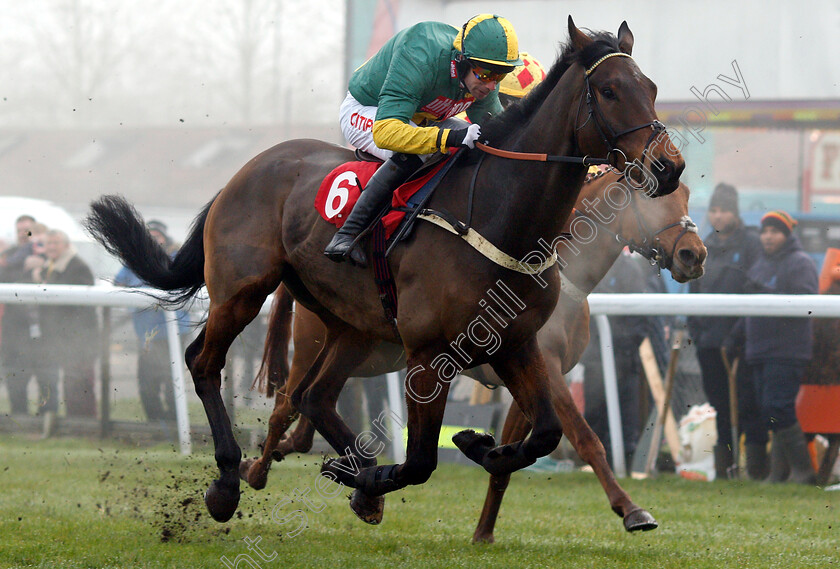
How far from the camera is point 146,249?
474 cm

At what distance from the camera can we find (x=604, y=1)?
8766mm

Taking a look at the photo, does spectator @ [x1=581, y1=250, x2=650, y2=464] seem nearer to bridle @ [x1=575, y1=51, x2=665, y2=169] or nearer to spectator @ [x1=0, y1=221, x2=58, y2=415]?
bridle @ [x1=575, y1=51, x2=665, y2=169]

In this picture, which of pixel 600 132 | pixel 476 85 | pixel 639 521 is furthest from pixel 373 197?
pixel 639 521

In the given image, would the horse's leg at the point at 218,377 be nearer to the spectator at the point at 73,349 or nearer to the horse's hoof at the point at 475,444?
the horse's hoof at the point at 475,444

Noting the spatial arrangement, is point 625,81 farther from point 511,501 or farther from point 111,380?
point 111,380

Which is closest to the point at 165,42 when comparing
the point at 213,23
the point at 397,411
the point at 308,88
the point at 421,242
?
the point at 213,23

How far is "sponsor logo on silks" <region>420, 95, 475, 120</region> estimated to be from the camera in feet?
12.5

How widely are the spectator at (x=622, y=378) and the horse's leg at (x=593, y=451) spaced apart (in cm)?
199

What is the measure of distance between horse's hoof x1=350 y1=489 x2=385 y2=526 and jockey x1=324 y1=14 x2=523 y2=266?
1119mm

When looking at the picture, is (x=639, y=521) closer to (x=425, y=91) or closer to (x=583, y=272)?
(x=583, y=272)

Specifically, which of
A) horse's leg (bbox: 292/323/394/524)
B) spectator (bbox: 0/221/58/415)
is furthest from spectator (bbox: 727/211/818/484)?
spectator (bbox: 0/221/58/415)

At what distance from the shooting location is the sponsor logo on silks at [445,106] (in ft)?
12.5

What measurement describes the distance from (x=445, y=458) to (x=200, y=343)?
9.01ft

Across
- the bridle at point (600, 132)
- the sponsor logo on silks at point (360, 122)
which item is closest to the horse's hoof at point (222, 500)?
the sponsor logo on silks at point (360, 122)
